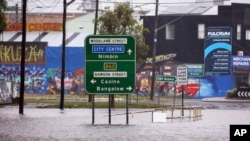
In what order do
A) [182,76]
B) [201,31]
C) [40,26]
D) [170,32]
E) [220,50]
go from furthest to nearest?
[40,26]
[170,32]
[201,31]
[220,50]
[182,76]

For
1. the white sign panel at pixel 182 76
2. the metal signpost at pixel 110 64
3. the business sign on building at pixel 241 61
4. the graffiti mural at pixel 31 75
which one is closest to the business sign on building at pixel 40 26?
the graffiti mural at pixel 31 75

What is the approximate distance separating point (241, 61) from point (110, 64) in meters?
54.2

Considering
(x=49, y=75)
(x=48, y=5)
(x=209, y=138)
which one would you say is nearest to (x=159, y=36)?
(x=49, y=75)

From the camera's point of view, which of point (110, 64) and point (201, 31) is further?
point (201, 31)

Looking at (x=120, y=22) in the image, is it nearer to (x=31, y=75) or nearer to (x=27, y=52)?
(x=31, y=75)

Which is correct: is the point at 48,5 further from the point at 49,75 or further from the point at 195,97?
the point at 195,97

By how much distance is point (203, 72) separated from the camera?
7719cm

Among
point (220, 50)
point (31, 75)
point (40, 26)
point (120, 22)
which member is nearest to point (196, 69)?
point (220, 50)

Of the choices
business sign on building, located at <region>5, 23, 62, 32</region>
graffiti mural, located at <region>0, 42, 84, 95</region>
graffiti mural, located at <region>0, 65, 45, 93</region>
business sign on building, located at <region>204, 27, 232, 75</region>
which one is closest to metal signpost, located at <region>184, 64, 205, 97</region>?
business sign on building, located at <region>204, 27, 232, 75</region>

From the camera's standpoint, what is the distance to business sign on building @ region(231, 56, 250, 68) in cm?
7962

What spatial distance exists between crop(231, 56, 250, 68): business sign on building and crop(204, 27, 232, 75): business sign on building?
0.58 m

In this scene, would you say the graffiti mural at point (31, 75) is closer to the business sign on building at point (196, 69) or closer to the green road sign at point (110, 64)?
the business sign on building at point (196, 69)

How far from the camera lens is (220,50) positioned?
3164 inches

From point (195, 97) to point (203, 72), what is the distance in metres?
3.78
